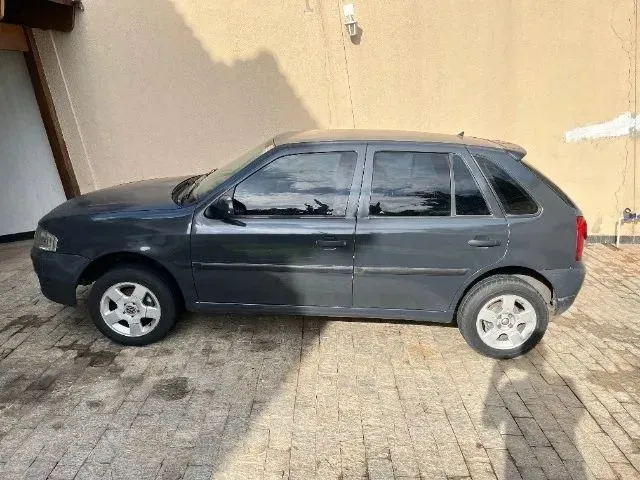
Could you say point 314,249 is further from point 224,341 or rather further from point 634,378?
point 634,378

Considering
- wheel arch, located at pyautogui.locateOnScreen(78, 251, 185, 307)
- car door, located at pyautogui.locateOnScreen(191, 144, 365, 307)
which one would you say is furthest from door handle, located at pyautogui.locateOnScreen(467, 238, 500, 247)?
wheel arch, located at pyautogui.locateOnScreen(78, 251, 185, 307)

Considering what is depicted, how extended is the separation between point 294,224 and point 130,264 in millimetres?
1380

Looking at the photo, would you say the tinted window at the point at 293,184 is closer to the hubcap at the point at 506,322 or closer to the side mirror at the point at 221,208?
the side mirror at the point at 221,208

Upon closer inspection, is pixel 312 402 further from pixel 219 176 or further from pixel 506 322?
pixel 219 176

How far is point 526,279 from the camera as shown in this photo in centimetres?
368

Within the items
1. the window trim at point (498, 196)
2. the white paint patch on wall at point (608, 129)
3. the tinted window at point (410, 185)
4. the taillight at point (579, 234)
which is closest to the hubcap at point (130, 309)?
the tinted window at point (410, 185)

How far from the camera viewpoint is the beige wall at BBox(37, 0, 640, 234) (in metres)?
5.93

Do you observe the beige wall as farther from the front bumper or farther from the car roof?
the front bumper

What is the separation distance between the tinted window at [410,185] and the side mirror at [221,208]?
106 centimetres

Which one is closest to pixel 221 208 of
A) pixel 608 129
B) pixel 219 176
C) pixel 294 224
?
pixel 219 176

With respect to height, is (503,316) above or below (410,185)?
below

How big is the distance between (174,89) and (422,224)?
174 inches

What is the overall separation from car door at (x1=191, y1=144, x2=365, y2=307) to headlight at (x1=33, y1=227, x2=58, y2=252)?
114 centimetres

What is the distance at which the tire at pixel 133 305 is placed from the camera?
374cm
